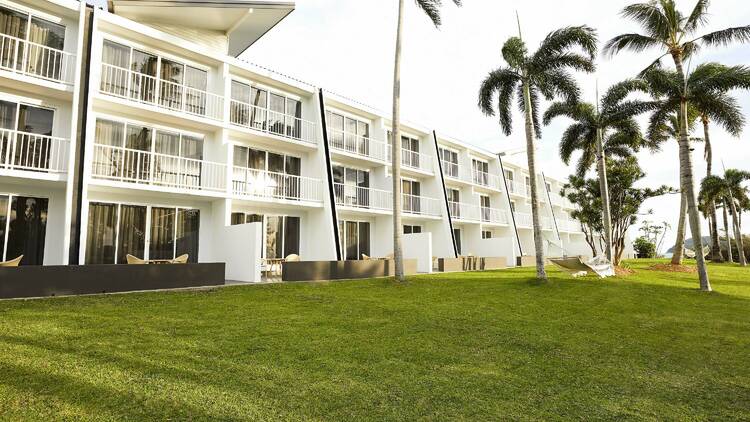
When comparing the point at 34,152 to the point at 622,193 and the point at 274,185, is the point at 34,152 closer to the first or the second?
the point at 274,185

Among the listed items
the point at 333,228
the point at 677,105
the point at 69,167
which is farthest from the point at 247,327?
the point at 677,105

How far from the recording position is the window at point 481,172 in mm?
30322

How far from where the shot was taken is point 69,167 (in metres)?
12.1

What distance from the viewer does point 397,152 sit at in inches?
635

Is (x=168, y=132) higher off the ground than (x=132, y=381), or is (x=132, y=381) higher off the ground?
(x=168, y=132)

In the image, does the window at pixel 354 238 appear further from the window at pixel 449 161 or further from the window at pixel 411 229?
the window at pixel 449 161

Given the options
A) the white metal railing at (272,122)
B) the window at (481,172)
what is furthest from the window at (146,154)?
the window at (481,172)

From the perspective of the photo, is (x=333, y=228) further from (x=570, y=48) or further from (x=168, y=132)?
(x=570, y=48)

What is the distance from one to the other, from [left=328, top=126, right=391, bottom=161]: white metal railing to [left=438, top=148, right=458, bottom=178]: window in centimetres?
595

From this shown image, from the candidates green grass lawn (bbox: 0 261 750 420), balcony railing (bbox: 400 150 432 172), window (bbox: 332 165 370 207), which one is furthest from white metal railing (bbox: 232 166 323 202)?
balcony railing (bbox: 400 150 432 172)

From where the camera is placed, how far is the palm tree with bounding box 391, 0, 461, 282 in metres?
15.6

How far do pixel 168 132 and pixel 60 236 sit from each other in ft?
16.5

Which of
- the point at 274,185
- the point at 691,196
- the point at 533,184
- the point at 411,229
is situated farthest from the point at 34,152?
the point at 691,196

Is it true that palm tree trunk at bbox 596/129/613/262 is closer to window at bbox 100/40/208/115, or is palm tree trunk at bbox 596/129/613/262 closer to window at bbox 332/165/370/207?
window at bbox 332/165/370/207
